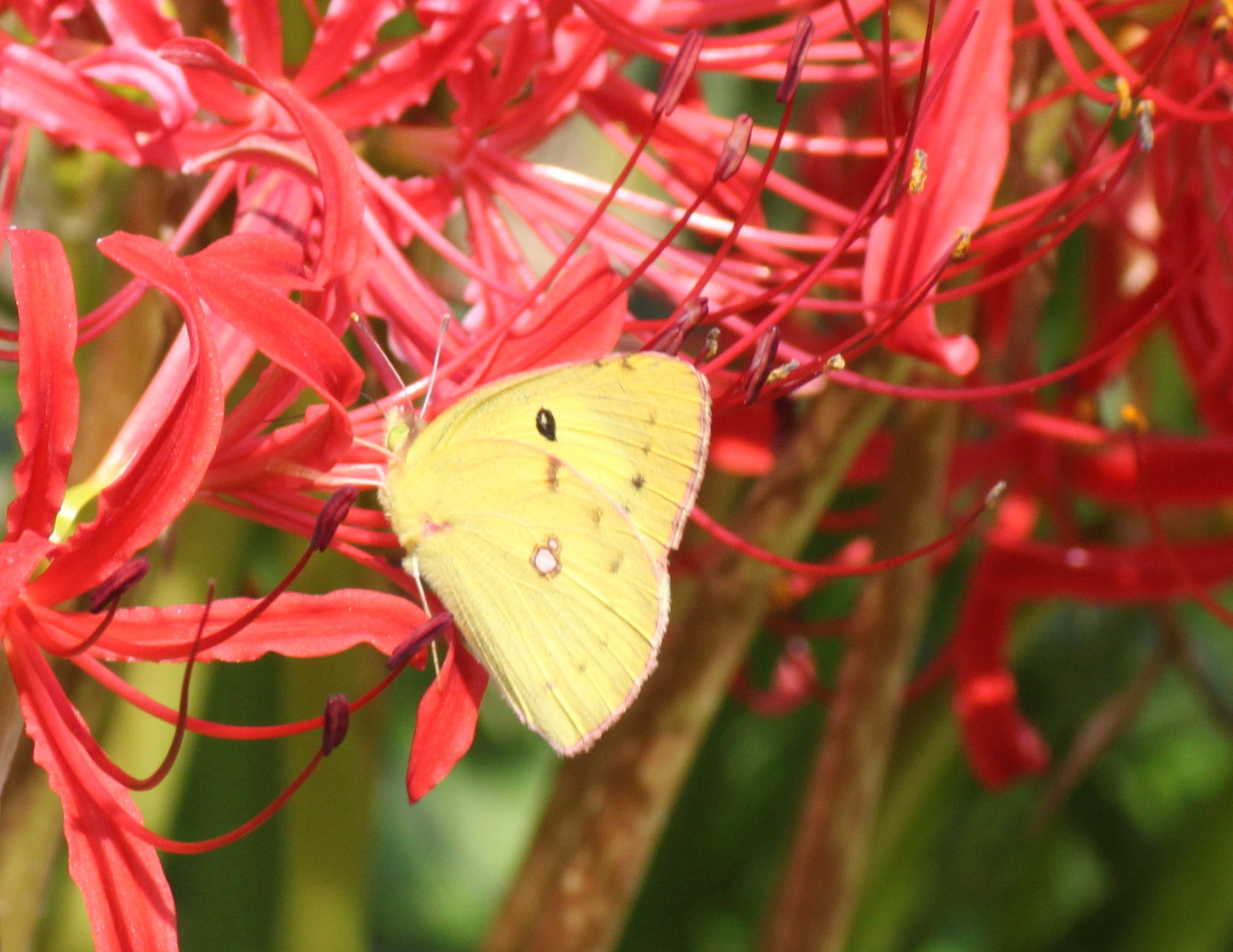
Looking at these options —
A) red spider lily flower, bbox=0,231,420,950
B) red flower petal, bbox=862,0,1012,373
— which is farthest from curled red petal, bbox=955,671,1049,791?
red spider lily flower, bbox=0,231,420,950

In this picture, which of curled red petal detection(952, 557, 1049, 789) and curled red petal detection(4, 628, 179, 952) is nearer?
curled red petal detection(4, 628, 179, 952)

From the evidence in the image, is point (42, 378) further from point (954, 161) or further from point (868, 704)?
point (868, 704)

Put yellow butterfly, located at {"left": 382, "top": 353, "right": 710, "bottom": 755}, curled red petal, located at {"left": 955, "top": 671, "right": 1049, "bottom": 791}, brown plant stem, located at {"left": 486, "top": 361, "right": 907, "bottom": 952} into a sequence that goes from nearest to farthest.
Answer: yellow butterfly, located at {"left": 382, "top": 353, "right": 710, "bottom": 755} < brown plant stem, located at {"left": 486, "top": 361, "right": 907, "bottom": 952} < curled red petal, located at {"left": 955, "top": 671, "right": 1049, "bottom": 791}

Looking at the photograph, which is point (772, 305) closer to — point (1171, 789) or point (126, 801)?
point (126, 801)

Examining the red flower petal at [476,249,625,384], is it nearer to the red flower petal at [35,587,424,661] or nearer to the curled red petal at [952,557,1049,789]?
the red flower petal at [35,587,424,661]

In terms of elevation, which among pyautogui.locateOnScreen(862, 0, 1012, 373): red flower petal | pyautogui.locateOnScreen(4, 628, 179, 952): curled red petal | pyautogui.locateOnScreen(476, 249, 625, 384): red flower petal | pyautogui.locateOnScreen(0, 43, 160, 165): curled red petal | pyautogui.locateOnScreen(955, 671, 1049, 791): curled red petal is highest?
pyautogui.locateOnScreen(862, 0, 1012, 373): red flower petal

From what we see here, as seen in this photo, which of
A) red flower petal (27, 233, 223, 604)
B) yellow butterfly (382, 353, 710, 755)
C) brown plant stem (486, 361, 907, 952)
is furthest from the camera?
brown plant stem (486, 361, 907, 952)
